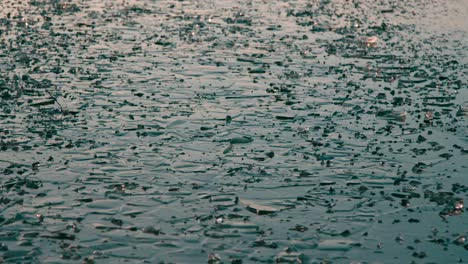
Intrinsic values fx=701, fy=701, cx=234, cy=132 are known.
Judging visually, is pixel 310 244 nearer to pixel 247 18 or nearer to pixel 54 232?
pixel 54 232

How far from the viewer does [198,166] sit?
1344 cm

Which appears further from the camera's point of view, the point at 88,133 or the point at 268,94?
the point at 268,94

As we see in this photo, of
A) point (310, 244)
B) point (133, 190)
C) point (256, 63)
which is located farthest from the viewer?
point (256, 63)

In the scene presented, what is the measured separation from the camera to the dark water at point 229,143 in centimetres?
1059

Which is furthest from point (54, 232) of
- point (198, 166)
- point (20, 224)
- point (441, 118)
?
point (441, 118)

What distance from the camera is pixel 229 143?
48.3 feet

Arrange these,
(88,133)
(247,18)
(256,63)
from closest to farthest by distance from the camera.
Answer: (88,133) → (256,63) → (247,18)

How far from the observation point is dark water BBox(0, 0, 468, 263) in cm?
1059

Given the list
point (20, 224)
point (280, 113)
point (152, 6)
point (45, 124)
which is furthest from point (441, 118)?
point (152, 6)

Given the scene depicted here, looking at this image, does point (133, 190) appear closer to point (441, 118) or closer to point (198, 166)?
point (198, 166)

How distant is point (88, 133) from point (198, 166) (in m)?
2.87

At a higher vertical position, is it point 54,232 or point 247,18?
point 247,18

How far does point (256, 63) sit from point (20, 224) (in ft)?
38.1

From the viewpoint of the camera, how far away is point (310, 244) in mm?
10484
